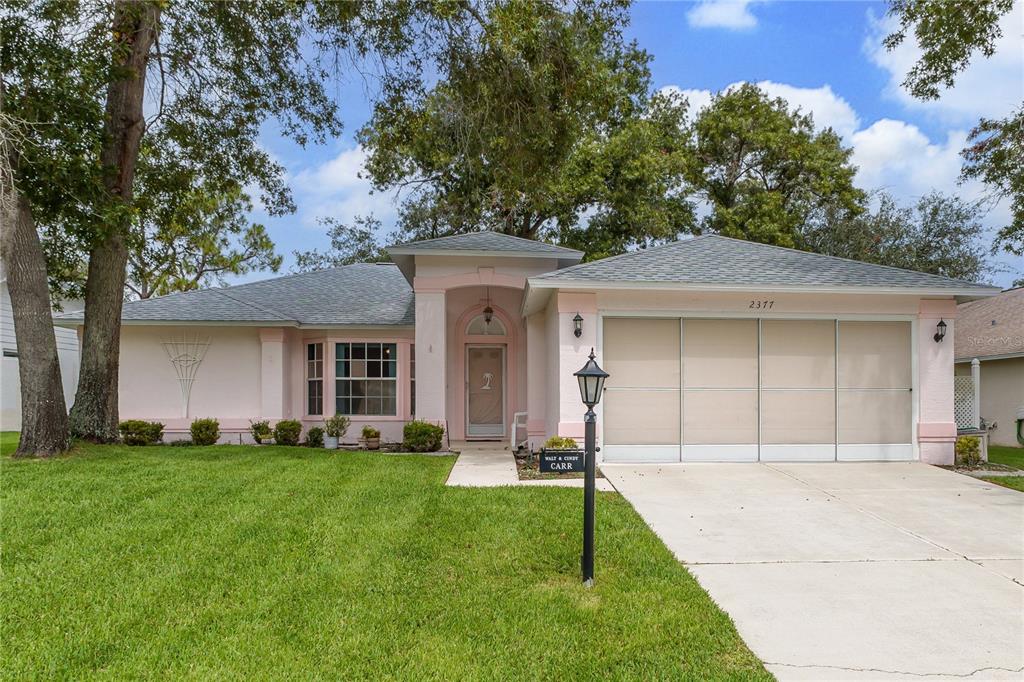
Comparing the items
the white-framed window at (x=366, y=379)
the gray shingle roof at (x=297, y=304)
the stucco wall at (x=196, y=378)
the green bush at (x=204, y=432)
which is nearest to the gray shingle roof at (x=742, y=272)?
the gray shingle roof at (x=297, y=304)

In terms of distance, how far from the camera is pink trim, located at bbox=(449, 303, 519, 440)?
13.3 metres

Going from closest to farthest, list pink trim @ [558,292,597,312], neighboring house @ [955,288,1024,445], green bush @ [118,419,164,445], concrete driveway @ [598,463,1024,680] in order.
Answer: concrete driveway @ [598,463,1024,680] → pink trim @ [558,292,597,312] → green bush @ [118,419,164,445] → neighboring house @ [955,288,1024,445]

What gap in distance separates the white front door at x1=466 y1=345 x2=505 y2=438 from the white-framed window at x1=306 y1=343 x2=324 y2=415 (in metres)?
3.41

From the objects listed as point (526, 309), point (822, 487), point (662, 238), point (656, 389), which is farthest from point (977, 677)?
point (662, 238)

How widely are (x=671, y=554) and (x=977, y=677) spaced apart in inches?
82.2

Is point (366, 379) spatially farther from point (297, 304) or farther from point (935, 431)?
point (935, 431)

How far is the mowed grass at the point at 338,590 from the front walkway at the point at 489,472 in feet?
2.95

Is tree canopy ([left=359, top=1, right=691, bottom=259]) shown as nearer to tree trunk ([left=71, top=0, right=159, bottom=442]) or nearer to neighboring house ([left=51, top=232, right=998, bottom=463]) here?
neighboring house ([left=51, top=232, right=998, bottom=463])

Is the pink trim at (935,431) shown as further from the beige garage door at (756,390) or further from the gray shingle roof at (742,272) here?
the gray shingle roof at (742,272)

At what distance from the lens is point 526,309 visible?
1100cm

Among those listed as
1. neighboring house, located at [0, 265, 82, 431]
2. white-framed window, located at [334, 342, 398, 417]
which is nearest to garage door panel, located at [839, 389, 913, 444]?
white-framed window, located at [334, 342, 398, 417]

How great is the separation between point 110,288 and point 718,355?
10.6 meters

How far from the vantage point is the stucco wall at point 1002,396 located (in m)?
14.3

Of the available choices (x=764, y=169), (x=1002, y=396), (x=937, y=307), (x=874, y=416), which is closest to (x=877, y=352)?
(x=874, y=416)
